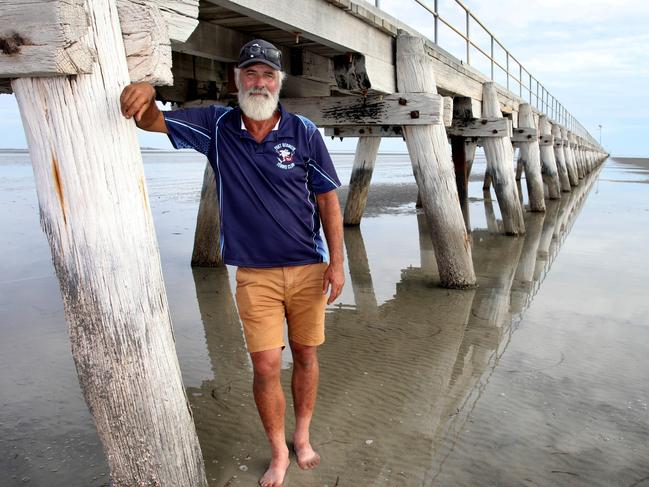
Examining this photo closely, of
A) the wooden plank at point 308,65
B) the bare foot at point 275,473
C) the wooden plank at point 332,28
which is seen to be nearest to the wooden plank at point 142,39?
the wooden plank at point 332,28

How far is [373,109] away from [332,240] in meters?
3.66

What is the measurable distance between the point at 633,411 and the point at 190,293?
13.6 feet

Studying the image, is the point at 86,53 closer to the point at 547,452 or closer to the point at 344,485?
the point at 344,485

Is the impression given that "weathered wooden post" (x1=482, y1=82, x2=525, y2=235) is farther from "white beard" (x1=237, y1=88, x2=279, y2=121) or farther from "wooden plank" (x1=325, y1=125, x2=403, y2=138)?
"white beard" (x1=237, y1=88, x2=279, y2=121)

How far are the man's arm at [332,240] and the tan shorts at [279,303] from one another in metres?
0.06

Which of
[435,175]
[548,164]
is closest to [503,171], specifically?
Result: [435,175]

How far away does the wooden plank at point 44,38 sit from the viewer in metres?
2.07

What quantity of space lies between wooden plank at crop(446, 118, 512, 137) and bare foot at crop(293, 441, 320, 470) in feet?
24.6

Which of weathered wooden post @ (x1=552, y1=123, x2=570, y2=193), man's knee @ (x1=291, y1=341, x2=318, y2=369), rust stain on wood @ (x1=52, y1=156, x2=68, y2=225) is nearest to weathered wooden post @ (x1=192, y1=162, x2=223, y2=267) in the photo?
man's knee @ (x1=291, y1=341, x2=318, y2=369)

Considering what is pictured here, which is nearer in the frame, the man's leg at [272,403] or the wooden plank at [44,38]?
the wooden plank at [44,38]

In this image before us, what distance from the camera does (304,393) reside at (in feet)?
9.36

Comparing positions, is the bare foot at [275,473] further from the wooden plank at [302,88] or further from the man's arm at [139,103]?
the wooden plank at [302,88]

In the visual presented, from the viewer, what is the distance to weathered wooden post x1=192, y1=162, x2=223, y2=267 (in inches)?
271

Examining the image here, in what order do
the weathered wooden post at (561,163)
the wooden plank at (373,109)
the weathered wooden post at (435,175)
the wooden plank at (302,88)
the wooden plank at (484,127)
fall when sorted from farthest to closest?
the weathered wooden post at (561,163) → the wooden plank at (484,127) → the wooden plank at (302,88) → the weathered wooden post at (435,175) → the wooden plank at (373,109)
